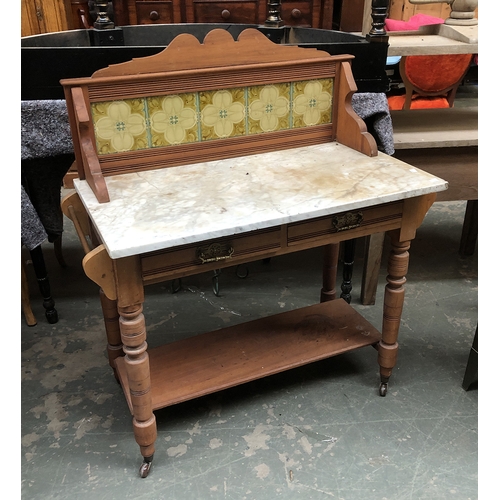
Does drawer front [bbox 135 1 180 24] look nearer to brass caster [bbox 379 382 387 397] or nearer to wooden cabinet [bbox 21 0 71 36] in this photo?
wooden cabinet [bbox 21 0 71 36]

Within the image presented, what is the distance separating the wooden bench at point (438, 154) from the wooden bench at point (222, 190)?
42 cm

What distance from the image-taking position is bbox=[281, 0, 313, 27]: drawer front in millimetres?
3877

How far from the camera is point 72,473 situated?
165 centimetres

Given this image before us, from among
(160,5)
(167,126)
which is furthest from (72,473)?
(160,5)

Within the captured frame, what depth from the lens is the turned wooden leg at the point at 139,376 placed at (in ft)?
4.71

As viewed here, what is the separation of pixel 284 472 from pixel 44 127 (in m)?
1.48

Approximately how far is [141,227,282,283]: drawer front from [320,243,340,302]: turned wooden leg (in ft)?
2.39

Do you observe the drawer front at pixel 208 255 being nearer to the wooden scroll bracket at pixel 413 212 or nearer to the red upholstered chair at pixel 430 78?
the wooden scroll bracket at pixel 413 212

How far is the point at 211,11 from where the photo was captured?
3.86 metres

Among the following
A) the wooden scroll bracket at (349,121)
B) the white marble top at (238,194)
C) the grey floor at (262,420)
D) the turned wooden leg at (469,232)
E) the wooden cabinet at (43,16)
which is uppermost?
the wooden cabinet at (43,16)

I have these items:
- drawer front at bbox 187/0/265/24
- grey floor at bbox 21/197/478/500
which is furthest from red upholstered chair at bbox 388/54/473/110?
grey floor at bbox 21/197/478/500

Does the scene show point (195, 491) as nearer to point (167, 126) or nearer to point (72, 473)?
point (72, 473)

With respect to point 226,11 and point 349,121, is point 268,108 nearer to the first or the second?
point 349,121

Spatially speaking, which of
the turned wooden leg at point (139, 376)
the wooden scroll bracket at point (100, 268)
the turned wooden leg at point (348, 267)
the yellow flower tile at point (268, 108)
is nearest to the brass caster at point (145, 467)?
the turned wooden leg at point (139, 376)
